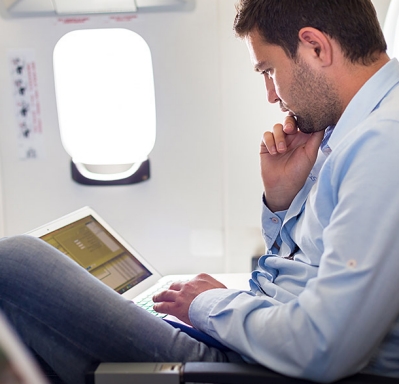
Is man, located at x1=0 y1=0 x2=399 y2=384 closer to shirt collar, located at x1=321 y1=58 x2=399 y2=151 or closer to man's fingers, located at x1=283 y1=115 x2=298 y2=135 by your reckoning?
shirt collar, located at x1=321 y1=58 x2=399 y2=151

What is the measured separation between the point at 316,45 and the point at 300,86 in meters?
0.12

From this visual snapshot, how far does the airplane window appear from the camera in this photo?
2.31 metres

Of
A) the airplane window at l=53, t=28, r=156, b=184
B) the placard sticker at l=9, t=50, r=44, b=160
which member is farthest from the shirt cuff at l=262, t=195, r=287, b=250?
the placard sticker at l=9, t=50, r=44, b=160

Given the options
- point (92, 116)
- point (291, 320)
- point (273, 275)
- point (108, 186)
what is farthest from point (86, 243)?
point (291, 320)

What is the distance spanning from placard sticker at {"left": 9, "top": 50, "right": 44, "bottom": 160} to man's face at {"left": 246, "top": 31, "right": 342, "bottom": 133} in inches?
49.4

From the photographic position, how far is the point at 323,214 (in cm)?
119

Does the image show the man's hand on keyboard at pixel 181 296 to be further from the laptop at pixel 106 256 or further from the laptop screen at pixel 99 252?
the laptop screen at pixel 99 252

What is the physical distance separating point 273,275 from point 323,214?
1.17 feet

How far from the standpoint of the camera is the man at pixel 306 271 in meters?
0.96

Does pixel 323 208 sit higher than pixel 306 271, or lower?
higher

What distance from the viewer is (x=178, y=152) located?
2363mm

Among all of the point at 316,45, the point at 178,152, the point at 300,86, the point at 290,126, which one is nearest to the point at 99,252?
the point at 178,152

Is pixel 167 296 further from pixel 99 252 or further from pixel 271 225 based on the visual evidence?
pixel 99 252

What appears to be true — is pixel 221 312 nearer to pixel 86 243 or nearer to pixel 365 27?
pixel 365 27
